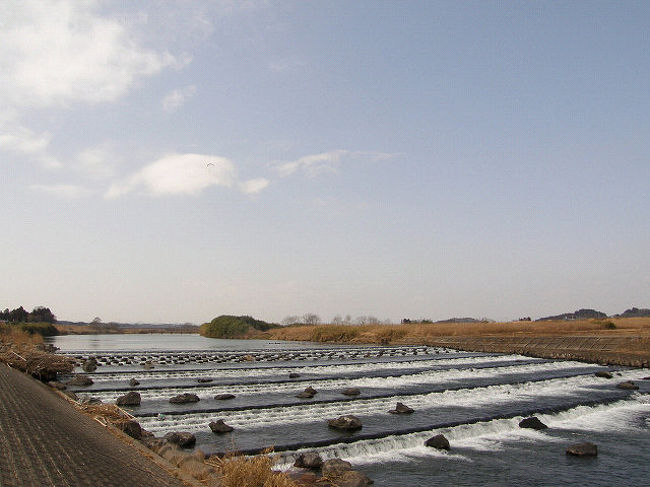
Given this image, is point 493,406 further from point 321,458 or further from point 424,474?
point 321,458

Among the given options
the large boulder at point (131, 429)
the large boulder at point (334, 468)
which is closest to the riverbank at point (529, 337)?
the large boulder at point (334, 468)

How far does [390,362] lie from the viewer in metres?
46.9

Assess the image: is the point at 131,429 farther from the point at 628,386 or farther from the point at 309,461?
the point at 628,386

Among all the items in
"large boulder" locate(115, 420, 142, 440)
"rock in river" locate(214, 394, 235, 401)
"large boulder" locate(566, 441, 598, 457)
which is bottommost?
"large boulder" locate(566, 441, 598, 457)

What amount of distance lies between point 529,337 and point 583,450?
1898 inches

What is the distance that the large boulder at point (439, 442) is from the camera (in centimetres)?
1684

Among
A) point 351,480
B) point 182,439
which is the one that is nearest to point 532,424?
point 351,480

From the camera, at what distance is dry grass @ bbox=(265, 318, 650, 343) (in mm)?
69688

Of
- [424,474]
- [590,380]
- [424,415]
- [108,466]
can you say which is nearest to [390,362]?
[590,380]

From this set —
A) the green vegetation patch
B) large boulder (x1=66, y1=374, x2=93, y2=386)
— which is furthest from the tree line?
large boulder (x1=66, y1=374, x2=93, y2=386)

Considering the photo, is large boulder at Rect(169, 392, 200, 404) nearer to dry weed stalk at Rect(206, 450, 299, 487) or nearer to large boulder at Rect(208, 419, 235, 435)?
large boulder at Rect(208, 419, 235, 435)

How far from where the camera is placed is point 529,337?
6112 cm

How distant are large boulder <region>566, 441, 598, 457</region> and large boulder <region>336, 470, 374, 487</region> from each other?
8687mm

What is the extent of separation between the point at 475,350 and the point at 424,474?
179 ft
